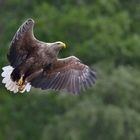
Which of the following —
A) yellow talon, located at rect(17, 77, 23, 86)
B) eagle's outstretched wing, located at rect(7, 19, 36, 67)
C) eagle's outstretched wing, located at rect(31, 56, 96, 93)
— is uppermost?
eagle's outstretched wing, located at rect(7, 19, 36, 67)

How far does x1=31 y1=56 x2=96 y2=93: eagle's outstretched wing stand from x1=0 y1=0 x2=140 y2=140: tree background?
36.4 feet

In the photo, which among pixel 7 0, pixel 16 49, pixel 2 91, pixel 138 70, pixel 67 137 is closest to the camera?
pixel 16 49

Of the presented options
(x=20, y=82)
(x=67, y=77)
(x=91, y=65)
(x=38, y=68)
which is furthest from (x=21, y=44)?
(x=91, y=65)

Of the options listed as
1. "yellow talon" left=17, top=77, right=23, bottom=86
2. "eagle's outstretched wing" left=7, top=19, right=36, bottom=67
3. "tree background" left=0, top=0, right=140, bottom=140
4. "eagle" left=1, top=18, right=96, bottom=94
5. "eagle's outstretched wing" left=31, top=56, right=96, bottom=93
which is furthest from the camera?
"tree background" left=0, top=0, right=140, bottom=140

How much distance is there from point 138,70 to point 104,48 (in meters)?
1.73

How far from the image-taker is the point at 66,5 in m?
35.4

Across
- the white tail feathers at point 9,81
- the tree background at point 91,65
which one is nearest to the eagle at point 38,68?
the white tail feathers at point 9,81

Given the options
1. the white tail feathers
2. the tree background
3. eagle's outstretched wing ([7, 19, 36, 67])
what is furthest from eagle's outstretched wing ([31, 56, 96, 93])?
the tree background

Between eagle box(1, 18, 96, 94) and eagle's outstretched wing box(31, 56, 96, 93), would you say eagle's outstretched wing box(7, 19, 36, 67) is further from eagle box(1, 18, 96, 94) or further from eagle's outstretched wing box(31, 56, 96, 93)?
eagle's outstretched wing box(31, 56, 96, 93)

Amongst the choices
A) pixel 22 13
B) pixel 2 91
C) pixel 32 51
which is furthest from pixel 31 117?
pixel 32 51

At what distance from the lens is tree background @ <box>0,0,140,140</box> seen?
92.6ft

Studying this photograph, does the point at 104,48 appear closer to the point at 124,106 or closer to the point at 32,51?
the point at 124,106

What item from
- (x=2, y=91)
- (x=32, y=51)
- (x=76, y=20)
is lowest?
(x=2, y=91)

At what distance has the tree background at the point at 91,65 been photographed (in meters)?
28.2
